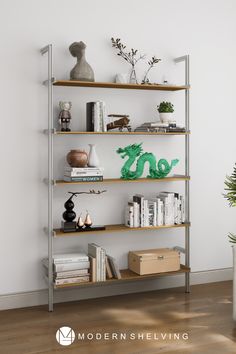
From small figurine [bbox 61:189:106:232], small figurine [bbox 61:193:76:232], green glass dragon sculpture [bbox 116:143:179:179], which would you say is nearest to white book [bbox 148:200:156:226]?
green glass dragon sculpture [bbox 116:143:179:179]

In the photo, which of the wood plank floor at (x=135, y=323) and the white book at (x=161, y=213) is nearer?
the wood plank floor at (x=135, y=323)

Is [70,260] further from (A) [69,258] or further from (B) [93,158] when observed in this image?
(B) [93,158]

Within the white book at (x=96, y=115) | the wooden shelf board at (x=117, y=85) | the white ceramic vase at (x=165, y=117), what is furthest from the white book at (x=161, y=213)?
the wooden shelf board at (x=117, y=85)

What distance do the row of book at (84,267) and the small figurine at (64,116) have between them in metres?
0.93

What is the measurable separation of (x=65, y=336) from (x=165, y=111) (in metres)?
1.89

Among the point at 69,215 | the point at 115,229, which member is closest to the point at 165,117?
the point at 115,229

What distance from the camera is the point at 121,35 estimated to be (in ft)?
13.3

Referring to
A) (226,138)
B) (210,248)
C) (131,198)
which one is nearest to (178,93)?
(226,138)

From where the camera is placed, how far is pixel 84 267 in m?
3.73

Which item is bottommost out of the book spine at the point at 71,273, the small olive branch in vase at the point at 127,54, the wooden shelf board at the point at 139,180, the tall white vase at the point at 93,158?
the book spine at the point at 71,273

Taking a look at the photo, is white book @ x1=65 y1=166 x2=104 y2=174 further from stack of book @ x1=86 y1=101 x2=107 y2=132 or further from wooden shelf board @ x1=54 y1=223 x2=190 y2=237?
wooden shelf board @ x1=54 y1=223 x2=190 y2=237

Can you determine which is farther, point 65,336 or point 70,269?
point 70,269

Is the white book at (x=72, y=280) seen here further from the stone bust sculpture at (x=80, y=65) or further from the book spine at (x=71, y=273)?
the stone bust sculpture at (x=80, y=65)

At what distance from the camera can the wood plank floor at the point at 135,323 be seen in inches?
119
